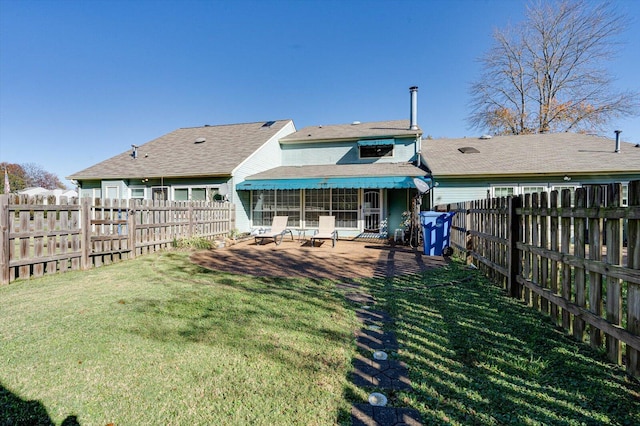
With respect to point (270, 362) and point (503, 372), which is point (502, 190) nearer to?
point (503, 372)

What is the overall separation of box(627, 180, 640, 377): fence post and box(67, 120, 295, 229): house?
13611 millimetres

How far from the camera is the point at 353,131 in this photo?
17.5 meters

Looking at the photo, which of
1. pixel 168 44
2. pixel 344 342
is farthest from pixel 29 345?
pixel 168 44

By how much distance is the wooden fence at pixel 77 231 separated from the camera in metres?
5.75

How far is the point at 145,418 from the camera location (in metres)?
1.92

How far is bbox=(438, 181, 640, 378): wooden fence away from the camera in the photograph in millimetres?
2422

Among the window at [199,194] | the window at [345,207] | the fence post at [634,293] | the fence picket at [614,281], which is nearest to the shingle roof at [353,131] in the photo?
the window at [345,207]

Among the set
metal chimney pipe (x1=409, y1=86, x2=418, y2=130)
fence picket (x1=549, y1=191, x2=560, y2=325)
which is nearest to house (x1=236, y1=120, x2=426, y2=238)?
metal chimney pipe (x1=409, y1=86, x2=418, y2=130)

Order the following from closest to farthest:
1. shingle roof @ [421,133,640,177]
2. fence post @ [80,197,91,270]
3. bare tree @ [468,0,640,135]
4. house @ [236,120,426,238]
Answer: fence post @ [80,197,91,270]
shingle roof @ [421,133,640,177]
house @ [236,120,426,238]
bare tree @ [468,0,640,135]

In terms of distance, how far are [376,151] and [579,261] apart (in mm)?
13845

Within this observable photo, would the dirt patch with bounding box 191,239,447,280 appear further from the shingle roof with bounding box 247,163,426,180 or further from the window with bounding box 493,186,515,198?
the window with bounding box 493,186,515,198

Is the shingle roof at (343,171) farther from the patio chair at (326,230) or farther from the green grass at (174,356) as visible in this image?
the green grass at (174,356)

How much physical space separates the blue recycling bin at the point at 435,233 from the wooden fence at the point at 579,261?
356 cm

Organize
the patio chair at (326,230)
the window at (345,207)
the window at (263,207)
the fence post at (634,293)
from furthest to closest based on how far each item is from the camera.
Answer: the window at (263,207) < the window at (345,207) < the patio chair at (326,230) < the fence post at (634,293)
